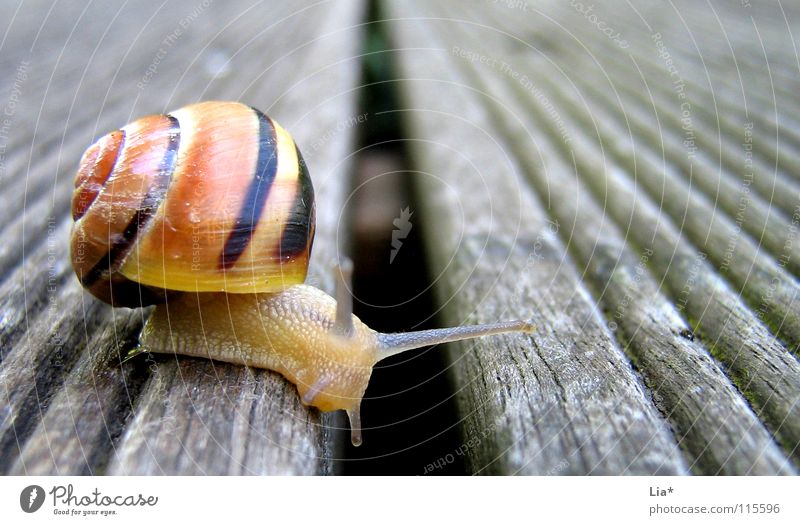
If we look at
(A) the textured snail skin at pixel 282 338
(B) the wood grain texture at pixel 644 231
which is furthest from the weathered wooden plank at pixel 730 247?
(A) the textured snail skin at pixel 282 338

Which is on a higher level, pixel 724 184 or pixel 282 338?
pixel 724 184

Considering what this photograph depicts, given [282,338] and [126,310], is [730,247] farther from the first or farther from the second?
[126,310]

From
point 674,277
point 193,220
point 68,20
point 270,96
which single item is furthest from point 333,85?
point 674,277

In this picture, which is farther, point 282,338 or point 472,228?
point 472,228

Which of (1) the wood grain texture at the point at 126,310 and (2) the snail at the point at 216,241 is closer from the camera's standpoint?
(1) the wood grain texture at the point at 126,310

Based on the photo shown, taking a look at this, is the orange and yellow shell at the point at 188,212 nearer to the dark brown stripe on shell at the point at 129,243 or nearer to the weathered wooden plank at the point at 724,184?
the dark brown stripe on shell at the point at 129,243

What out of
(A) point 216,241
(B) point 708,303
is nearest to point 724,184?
(B) point 708,303
